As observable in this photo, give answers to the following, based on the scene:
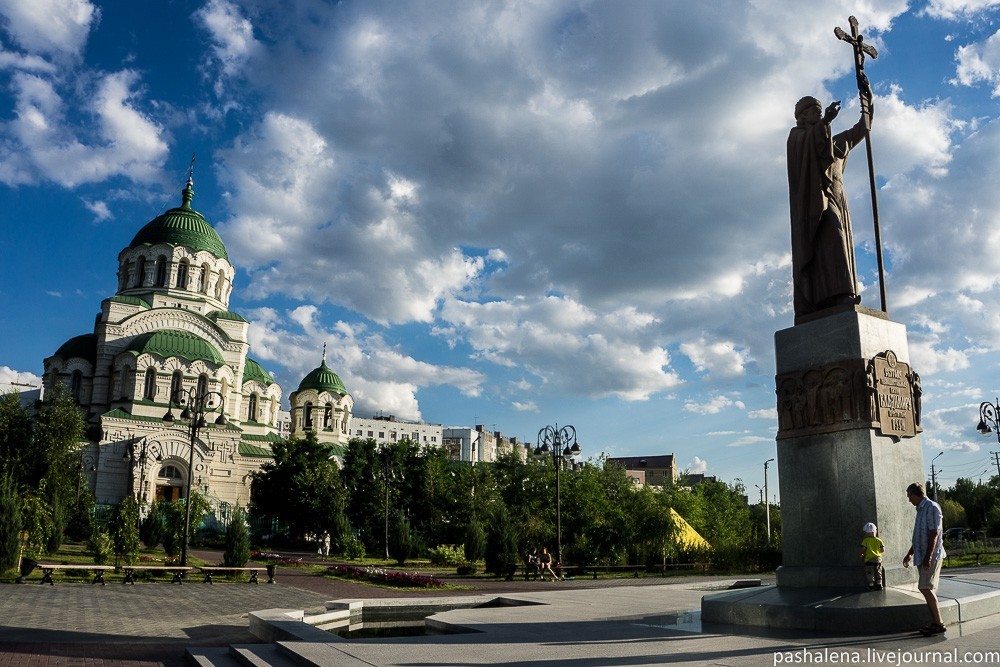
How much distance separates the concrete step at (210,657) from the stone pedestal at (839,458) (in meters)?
6.90

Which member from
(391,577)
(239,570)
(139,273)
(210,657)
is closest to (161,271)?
(139,273)

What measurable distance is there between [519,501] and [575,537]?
8036 millimetres

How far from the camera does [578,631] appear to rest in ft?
28.5

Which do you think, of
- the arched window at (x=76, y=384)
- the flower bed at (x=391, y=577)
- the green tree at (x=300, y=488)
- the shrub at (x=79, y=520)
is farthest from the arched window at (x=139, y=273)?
the flower bed at (x=391, y=577)

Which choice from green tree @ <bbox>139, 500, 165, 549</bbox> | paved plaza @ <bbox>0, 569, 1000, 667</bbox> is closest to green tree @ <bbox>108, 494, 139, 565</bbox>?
paved plaza @ <bbox>0, 569, 1000, 667</bbox>

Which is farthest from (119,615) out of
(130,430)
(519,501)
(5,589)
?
(130,430)

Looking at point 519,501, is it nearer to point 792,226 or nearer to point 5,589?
point 5,589

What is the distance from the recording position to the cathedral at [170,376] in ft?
141

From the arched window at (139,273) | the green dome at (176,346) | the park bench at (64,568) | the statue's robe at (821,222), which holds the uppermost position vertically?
the arched window at (139,273)

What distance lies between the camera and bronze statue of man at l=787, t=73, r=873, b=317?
34.0 ft

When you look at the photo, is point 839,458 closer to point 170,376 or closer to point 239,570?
point 239,570

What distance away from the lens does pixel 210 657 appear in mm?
8602

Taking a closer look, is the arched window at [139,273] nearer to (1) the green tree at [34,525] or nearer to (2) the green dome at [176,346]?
(2) the green dome at [176,346]

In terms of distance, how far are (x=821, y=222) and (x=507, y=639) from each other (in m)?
7.21
